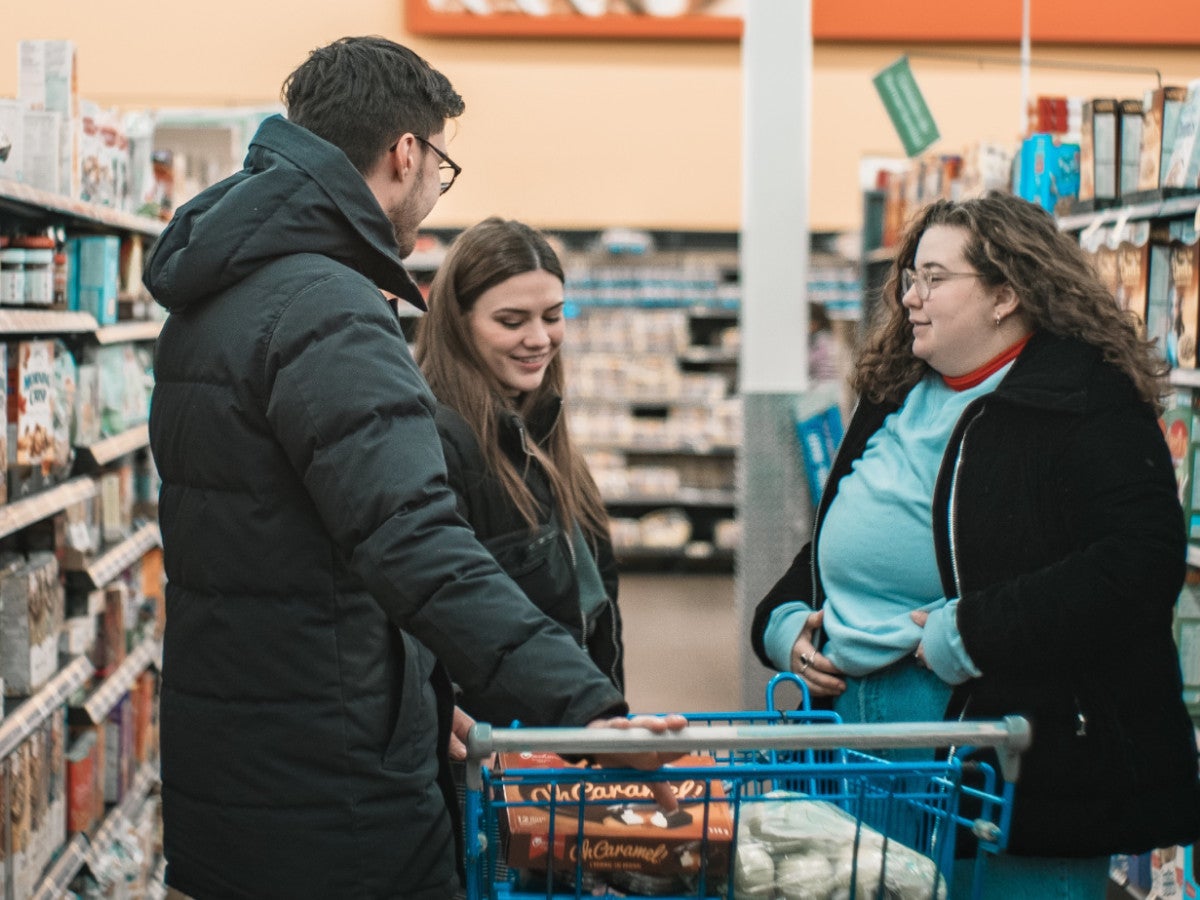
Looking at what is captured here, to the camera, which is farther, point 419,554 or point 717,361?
point 717,361

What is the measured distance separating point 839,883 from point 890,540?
2.16 feet

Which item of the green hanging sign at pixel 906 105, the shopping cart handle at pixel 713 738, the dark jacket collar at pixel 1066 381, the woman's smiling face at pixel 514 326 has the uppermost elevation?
the green hanging sign at pixel 906 105

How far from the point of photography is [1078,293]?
6.47ft

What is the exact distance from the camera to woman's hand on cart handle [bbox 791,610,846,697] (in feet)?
6.76

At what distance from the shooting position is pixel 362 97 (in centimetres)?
159

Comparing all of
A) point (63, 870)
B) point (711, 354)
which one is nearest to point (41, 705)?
point (63, 870)

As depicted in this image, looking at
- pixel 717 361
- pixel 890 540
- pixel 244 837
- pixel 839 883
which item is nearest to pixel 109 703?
pixel 244 837

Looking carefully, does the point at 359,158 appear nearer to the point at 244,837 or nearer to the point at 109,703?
the point at 244,837

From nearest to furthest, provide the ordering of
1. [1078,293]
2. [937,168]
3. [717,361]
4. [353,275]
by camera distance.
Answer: [353,275], [1078,293], [937,168], [717,361]

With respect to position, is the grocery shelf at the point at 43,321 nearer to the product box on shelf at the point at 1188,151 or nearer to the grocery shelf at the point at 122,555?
the grocery shelf at the point at 122,555

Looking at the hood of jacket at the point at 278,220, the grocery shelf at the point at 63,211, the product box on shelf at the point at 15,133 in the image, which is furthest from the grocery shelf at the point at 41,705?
the hood of jacket at the point at 278,220

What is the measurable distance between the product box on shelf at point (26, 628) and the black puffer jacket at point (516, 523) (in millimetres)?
1072

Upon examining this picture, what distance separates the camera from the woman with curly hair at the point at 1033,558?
5.99 feet

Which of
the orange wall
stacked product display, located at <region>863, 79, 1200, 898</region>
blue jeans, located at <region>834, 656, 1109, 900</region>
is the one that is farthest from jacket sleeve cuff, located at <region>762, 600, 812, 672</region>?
the orange wall
